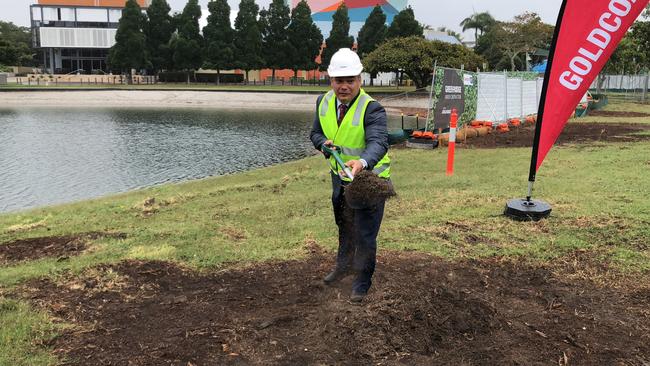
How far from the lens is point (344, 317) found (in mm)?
3689

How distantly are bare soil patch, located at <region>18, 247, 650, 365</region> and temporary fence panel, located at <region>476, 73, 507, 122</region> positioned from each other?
14084 millimetres

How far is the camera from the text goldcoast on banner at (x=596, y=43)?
5.40m

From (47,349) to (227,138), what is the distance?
21.5 metres

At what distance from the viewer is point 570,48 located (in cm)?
580

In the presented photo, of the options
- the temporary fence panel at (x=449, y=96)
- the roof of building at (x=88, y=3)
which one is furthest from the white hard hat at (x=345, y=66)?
the roof of building at (x=88, y=3)

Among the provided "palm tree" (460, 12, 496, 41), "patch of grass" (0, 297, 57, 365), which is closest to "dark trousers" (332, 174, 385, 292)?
"patch of grass" (0, 297, 57, 365)

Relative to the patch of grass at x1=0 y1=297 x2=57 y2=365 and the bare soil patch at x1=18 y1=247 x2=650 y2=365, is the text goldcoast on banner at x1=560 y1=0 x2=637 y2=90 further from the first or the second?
the patch of grass at x1=0 y1=297 x2=57 y2=365

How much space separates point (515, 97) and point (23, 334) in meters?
20.6

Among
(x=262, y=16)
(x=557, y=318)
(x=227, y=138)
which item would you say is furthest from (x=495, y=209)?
(x=262, y=16)

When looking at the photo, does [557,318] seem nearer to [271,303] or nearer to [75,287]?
[271,303]

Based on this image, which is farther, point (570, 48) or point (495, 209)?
point (495, 209)

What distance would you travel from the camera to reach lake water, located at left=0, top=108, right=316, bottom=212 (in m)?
13.9

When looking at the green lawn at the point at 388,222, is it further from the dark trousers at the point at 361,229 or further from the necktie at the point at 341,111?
the necktie at the point at 341,111

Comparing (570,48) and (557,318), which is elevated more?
(570,48)
